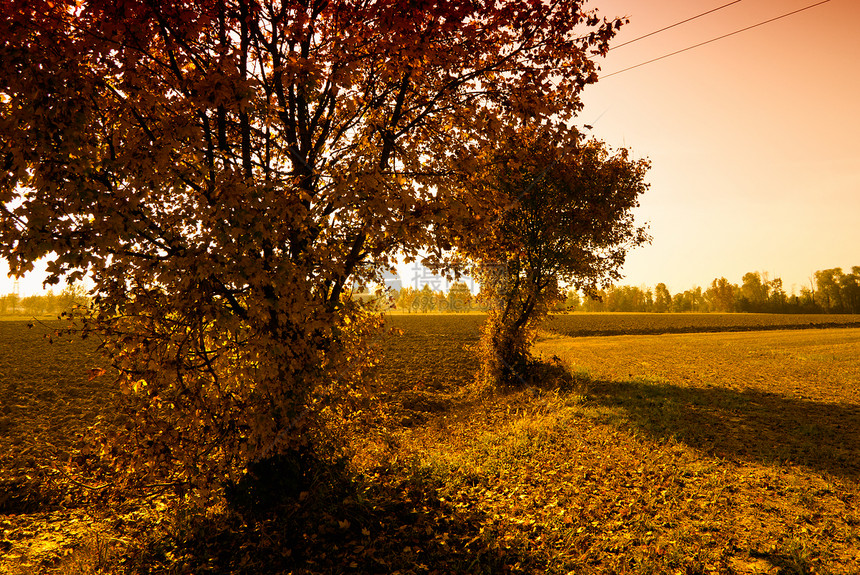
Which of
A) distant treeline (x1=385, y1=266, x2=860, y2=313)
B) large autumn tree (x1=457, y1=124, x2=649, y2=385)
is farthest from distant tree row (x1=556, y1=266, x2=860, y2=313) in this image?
large autumn tree (x1=457, y1=124, x2=649, y2=385)

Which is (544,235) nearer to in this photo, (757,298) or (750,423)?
(750,423)

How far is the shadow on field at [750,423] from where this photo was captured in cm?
969

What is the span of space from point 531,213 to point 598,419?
964 centimetres

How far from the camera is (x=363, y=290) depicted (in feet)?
28.6

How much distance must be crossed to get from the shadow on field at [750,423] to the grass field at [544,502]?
0.07m

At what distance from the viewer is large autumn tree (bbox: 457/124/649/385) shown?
18500mm

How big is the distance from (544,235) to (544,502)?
A: 12729 mm

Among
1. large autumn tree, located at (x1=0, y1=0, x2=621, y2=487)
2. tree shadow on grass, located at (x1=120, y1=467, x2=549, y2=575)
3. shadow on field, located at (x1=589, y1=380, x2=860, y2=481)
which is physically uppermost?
large autumn tree, located at (x1=0, y1=0, x2=621, y2=487)

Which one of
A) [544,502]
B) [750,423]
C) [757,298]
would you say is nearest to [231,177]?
[544,502]

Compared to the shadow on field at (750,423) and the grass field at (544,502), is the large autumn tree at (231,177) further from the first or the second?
the shadow on field at (750,423)

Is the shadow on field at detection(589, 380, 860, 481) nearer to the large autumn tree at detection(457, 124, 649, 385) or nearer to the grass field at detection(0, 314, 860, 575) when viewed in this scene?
the grass field at detection(0, 314, 860, 575)

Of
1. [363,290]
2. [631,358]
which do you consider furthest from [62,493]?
[631,358]

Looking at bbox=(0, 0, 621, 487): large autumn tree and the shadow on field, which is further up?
bbox=(0, 0, 621, 487): large autumn tree

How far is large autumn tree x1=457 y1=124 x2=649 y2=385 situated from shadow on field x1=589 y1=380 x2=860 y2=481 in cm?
422
